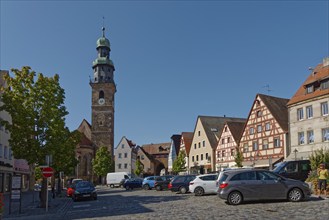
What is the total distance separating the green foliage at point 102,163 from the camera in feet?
253

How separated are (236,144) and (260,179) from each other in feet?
116

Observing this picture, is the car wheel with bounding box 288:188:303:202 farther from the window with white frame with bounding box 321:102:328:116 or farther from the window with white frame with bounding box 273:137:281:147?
the window with white frame with bounding box 273:137:281:147

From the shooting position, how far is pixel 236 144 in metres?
53.8

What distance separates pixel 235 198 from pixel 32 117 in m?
12.7

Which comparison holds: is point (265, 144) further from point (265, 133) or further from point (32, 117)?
point (32, 117)

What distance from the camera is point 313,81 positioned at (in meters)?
38.8

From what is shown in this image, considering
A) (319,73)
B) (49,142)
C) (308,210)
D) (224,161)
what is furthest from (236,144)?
(308,210)

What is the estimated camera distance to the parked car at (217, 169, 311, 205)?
18.6m

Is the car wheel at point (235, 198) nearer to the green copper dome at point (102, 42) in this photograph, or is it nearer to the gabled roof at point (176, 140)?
the gabled roof at point (176, 140)

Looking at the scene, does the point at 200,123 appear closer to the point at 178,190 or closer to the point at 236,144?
the point at 236,144

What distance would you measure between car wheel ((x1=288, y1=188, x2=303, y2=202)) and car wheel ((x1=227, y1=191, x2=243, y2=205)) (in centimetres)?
227

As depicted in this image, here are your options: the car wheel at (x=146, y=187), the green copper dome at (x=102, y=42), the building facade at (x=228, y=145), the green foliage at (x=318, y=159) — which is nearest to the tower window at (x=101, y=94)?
the green copper dome at (x=102, y=42)

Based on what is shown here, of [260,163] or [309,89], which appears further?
[260,163]

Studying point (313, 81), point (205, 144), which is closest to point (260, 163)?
point (313, 81)
